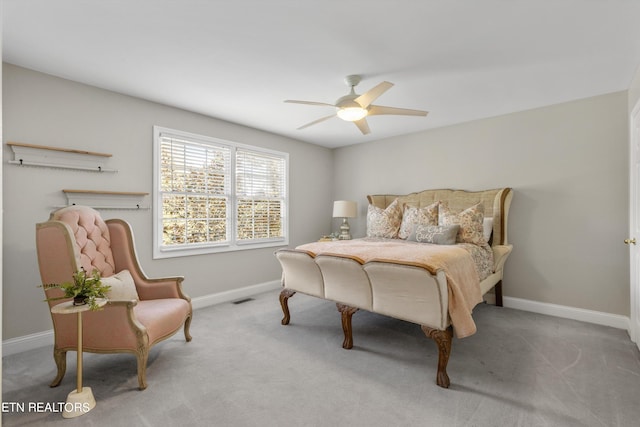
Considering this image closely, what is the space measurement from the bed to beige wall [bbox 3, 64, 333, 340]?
137 cm

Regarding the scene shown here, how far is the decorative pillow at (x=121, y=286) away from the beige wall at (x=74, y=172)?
2.90ft

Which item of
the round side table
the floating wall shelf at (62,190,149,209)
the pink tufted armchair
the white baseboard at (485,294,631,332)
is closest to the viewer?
the round side table

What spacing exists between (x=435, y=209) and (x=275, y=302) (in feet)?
8.20

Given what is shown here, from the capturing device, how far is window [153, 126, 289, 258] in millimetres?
3754

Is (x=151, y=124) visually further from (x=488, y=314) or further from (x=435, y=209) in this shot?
(x=488, y=314)

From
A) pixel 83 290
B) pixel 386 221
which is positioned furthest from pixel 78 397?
pixel 386 221

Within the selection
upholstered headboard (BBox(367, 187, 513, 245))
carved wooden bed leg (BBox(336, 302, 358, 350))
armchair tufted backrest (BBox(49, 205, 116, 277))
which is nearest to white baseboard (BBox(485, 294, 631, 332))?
upholstered headboard (BBox(367, 187, 513, 245))

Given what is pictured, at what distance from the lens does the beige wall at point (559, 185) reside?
3375 mm

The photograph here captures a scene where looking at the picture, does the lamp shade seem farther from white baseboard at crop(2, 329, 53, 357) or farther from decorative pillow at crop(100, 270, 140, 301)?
white baseboard at crop(2, 329, 53, 357)

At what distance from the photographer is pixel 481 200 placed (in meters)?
4.12

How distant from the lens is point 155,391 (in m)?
2.19

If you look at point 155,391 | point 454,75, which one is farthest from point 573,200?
point 155,391

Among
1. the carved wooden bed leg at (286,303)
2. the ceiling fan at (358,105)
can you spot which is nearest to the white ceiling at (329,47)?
the ceiling fan at (358,105)

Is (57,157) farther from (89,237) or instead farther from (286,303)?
(286,303)
